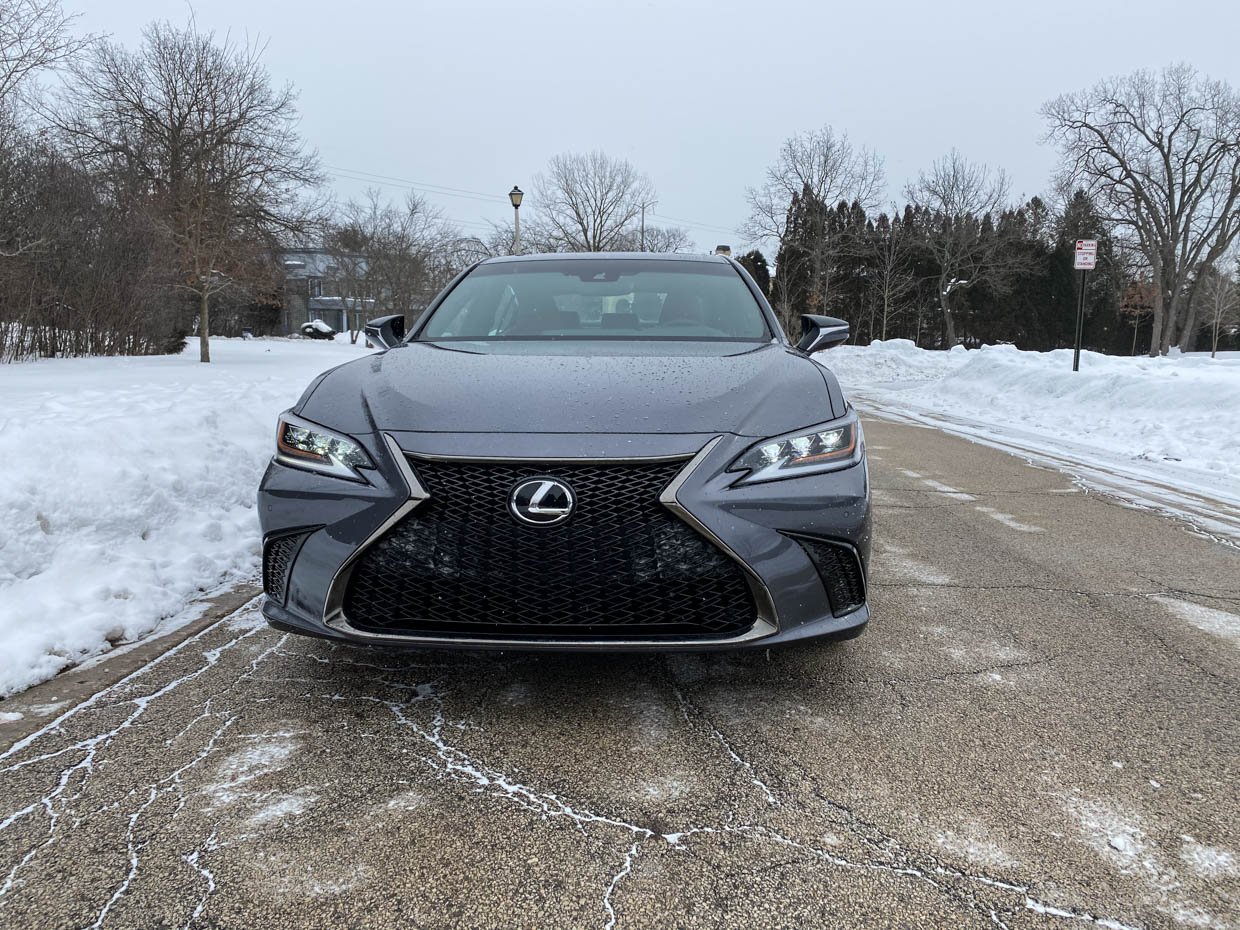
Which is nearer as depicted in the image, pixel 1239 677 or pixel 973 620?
pixel 1239 677

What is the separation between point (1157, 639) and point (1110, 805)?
1.50m

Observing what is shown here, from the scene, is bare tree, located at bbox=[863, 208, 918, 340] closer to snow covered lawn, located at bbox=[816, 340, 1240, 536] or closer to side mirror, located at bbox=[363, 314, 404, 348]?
snow covered lawn, located at bbox=[816, 340, 1240, 536]

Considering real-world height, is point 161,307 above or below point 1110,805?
above

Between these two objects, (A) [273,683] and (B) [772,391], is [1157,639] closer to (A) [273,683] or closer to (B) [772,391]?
(B) [772,391]

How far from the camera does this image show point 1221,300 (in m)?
53.4

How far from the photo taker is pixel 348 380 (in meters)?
2.82

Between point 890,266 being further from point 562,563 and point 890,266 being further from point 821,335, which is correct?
point 562,563

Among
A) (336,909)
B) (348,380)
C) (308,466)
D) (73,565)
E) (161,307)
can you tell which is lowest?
(336,909)

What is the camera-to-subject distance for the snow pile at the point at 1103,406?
26.6ft

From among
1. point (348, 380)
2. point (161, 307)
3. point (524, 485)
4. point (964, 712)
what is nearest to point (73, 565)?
point (348, 380)

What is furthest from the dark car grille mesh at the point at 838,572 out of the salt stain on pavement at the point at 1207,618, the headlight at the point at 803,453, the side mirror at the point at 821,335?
the salt stain on pavement at the point at 1207,618

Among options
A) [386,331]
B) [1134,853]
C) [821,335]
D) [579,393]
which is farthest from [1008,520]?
[386,331]

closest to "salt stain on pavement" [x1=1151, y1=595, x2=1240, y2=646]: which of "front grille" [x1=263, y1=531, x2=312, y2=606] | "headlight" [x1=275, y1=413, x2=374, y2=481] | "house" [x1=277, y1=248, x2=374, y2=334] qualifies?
"headlight" [x1=275, y1=413, x2=374, y2=481]

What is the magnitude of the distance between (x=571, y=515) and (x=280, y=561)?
97 centimetres
